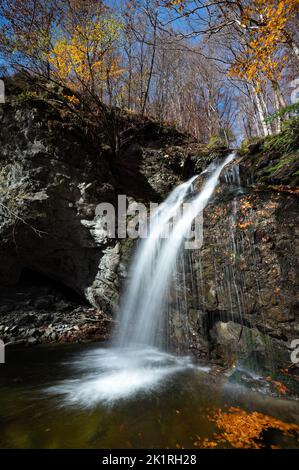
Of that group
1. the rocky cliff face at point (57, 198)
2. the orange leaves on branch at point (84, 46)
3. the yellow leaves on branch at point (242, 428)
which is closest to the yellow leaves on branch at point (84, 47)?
the orange leaves on branch at point (84, 46)

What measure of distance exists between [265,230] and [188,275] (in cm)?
179

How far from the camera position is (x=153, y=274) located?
621 centimetres

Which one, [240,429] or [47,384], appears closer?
[240,429]

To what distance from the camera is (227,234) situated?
490cm

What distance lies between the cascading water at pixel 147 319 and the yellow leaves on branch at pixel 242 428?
1388mm

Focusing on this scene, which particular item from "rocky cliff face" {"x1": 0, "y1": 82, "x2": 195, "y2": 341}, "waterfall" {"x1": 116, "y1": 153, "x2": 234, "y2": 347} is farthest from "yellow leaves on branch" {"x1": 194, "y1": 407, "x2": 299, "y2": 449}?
"rocky cliff face" {"x1": 0, "y1": 82, "x2": 195, "y2": 341}

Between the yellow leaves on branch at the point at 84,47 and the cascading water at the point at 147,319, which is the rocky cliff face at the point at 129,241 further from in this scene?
the yellow leaves on branch at the point at 84,47

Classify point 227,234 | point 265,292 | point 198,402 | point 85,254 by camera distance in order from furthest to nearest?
point 85,254 → point 227,234 → point 265,292 → point 198,402

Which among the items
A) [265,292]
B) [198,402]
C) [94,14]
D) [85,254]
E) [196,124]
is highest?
[196,124]

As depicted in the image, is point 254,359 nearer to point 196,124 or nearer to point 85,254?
point 85,254

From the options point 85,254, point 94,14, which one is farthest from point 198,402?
point 94,14

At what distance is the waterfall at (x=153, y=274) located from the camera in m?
5.95

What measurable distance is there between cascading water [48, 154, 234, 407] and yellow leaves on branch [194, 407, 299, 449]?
139 centimetres

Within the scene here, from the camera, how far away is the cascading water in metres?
4.55
